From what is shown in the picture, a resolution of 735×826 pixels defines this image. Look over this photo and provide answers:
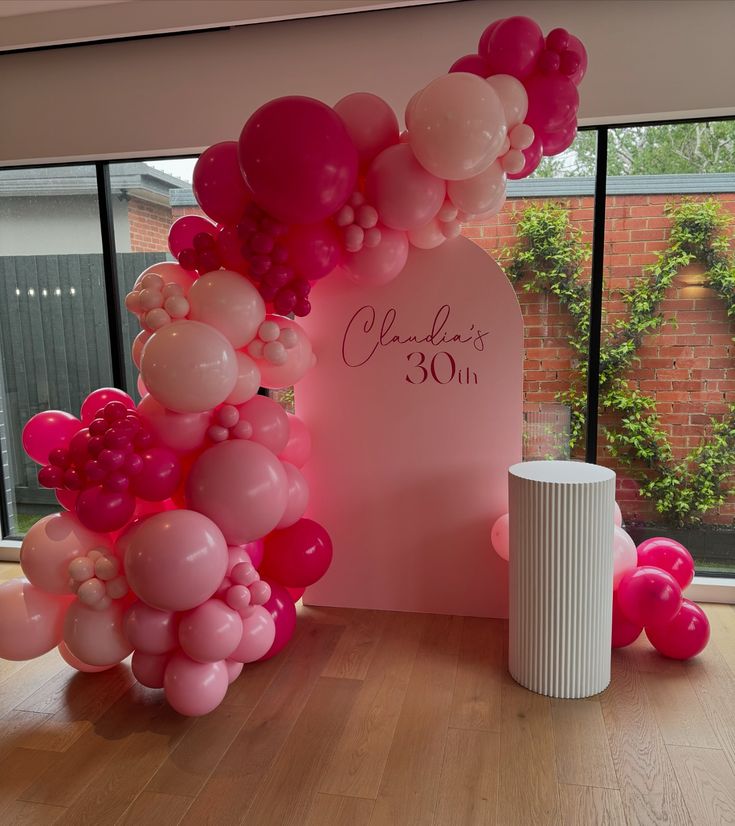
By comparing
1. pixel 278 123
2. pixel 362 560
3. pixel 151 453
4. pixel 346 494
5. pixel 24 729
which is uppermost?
pixel 278 123

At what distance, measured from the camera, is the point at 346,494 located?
3.07m

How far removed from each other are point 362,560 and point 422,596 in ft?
1.02

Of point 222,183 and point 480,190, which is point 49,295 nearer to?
point 222,183

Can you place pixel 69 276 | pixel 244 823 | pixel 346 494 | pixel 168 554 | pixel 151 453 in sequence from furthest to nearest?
1. pixel 69 276
2. pixel 346 494
3. pixel 151 453
4. pixel 168 554
5. pixel 244 823

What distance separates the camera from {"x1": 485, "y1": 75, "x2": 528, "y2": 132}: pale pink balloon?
2.23 m

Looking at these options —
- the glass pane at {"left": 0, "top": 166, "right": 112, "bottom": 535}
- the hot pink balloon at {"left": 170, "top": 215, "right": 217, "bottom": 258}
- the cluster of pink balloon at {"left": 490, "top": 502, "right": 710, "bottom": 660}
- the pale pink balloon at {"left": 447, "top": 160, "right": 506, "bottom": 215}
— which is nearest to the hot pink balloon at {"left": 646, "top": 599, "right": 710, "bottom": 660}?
the cluster of pink balloon at {"left": 490, "top": 502, "right": 710, "bottom": 660}

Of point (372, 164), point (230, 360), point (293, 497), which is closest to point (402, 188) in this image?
point (372, 164)

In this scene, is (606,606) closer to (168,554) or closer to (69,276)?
(168,554)

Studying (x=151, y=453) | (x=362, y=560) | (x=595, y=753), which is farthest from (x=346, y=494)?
(x=595, y=753)

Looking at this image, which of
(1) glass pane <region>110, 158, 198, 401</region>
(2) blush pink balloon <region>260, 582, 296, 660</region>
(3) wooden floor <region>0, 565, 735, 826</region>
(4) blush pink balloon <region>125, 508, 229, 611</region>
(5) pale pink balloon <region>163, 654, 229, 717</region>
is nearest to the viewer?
(3) wooden floor <region>0, 565, 735, 826</region>

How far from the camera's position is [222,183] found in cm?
236

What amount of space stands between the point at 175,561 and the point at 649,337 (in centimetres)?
233

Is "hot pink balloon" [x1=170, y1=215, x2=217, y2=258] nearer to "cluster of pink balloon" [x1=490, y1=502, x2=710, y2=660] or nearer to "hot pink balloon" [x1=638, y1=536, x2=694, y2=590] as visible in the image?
"cluster of pink balloon" [x1=490, y1=502, x2=710, y2=660]

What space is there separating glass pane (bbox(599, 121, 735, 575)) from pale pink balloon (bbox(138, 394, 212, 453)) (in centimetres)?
191
